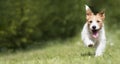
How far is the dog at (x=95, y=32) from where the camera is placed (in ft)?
45.3

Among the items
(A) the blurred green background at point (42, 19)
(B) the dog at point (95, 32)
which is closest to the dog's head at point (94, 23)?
(B) the dog at point (95, 32)

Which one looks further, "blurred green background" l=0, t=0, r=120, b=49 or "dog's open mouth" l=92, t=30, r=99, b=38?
"blurred green background" l=0, t=0, r=120, b=49

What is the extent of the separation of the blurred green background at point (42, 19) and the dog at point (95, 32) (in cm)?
1587

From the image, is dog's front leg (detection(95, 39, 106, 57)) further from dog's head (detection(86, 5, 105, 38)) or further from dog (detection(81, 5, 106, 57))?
dog's head (detection(86, 5, 105, 38))

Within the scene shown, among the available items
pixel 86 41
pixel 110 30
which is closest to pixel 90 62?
pixel 86 41

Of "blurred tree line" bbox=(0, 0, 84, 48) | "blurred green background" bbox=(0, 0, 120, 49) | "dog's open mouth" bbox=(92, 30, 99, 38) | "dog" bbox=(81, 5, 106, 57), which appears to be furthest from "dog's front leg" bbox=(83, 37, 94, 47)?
"blurred tree line" bbox=(0, 0, 84, 48)

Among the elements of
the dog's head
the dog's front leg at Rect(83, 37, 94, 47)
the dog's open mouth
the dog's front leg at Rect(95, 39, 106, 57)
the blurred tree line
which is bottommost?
the dog's front leg at Rect(95, 39, 106, 57)

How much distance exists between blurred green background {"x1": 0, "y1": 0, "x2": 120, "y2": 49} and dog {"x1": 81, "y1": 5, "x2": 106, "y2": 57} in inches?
625

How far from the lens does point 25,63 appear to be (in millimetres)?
13570

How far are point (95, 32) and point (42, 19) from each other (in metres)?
19.5

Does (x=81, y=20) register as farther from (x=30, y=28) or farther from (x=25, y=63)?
(x=25, y=63)

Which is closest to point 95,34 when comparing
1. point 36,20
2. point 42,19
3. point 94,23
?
point 94,23

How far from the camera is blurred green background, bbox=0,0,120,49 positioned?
31297 millimetres

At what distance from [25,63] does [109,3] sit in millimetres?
20113
